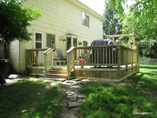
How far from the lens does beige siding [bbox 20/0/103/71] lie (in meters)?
7.83

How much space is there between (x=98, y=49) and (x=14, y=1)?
11.8 ft

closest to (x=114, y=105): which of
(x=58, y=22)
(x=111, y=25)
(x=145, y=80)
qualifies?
(x=145, y=80)

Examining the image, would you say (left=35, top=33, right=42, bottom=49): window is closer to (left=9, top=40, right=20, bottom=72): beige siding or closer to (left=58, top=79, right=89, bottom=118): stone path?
(left=9, top=40, right=20, bottom=72): beige siding

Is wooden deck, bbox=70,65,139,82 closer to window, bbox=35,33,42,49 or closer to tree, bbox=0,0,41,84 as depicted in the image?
tree, bbox=0,0,41,84

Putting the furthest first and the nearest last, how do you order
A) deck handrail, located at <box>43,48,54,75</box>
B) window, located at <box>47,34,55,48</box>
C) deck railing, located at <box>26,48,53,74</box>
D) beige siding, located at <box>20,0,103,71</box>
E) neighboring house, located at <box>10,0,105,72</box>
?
window, located at <box>47,34,55,48</box>, beige siding, located at <box>20,0,103,71</box>, neighboring house, located at <box>10,0,105,72</box>, deck railing, located at <box>26,48,53,74</box>, deck handrail, located at <box>43,48,54,75</box>

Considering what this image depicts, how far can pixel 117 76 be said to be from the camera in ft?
17.5

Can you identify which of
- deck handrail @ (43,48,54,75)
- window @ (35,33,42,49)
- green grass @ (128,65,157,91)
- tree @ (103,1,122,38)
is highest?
tree @ (103,1,122,38)

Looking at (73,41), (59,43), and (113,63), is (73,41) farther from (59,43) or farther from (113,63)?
(113,63)

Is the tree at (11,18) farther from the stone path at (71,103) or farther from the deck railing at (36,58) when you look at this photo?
the stone path at (71,103)

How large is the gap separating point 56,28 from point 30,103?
7.02m

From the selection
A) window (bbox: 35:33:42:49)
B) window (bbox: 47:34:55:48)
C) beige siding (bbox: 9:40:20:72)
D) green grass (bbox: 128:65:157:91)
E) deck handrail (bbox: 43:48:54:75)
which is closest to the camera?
green grass (bbox: 128:65:157:91)

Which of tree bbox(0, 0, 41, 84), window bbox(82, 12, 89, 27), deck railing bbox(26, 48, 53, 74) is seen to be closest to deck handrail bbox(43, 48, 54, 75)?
deck railing bbox(26, 48, 53, 74)

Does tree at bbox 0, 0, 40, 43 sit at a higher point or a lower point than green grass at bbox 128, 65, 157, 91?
higher

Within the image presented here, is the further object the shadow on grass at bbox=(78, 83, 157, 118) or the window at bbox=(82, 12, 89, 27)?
the window at bbox=(82, 12, 89, 27)
